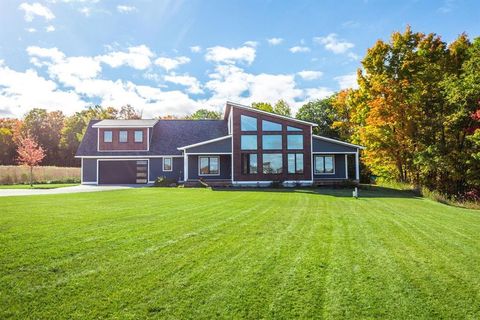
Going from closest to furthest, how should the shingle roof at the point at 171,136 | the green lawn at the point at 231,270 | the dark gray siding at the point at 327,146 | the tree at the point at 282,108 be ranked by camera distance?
the green lawn at the point at 231,270 < the dark gray siding at the point at 327,146 < the shingle roof at the point at 171,136 < the tree at the point at 282,108

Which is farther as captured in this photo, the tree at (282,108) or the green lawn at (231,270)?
Result: the tree at (282,108)

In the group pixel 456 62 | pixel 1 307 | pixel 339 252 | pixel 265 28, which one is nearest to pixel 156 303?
pixel 1 307

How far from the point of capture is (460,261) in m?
5.55

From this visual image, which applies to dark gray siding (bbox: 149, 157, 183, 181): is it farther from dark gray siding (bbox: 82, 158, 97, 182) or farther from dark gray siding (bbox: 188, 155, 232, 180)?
dark gray siding (bbox: 82, 158, 97, 182)

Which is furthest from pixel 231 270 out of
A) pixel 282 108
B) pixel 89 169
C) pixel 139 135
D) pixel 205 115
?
pixel 205 115

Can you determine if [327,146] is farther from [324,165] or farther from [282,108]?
[282,108]

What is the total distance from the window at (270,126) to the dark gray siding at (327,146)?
3.24 m

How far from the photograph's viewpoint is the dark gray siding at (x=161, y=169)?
29562mm

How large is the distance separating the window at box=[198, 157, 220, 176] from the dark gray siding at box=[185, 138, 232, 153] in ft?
5.02

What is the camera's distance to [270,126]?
26156 millimetres

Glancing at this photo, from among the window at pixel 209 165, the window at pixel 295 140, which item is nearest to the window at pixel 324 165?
the window at pixel 295 140

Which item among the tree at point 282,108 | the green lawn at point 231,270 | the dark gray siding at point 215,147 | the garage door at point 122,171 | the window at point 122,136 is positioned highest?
the tree at point 282,108

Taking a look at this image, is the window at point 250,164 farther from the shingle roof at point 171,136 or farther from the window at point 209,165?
the shingle roof at point 171,136

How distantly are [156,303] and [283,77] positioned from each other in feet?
86.4
